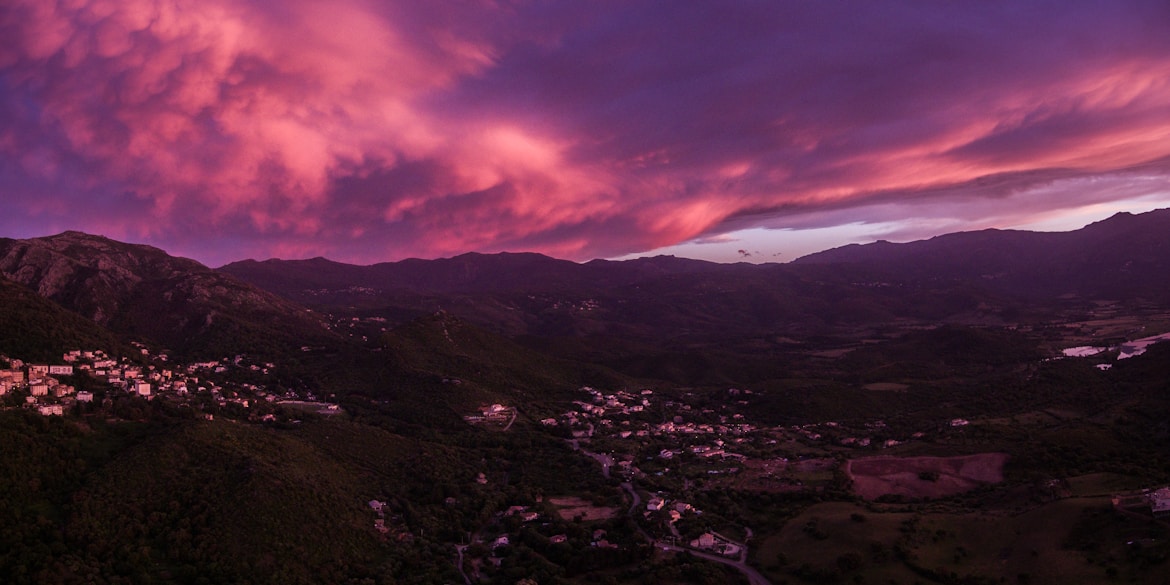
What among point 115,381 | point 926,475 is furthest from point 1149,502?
point 115,381

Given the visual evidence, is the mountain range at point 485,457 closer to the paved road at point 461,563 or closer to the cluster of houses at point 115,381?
the paved road at point 461,563

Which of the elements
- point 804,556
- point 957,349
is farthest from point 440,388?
point 957,349

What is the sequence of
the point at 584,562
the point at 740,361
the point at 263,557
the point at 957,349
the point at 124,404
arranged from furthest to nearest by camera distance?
the point at 740,361 < the point at 957,349 < the point at 124,404 < the point at 584,562 < the point at 263,557

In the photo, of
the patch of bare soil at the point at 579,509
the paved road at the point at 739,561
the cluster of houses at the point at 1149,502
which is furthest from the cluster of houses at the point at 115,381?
the cluster of houses at the point at 1149,502

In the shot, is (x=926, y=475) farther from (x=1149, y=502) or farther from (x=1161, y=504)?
(x=1161, y=504)

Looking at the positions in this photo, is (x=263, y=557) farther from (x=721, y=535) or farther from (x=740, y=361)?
(x=740, y=361)

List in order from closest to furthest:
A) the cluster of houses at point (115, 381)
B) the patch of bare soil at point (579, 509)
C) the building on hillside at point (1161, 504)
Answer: the building on hillside at point (1161, 504) < the cluster of houses at point (115, 381) < the patch of bare soil at point (579, 509)

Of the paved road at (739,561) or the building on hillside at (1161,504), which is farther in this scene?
the paved road at (739,561)
